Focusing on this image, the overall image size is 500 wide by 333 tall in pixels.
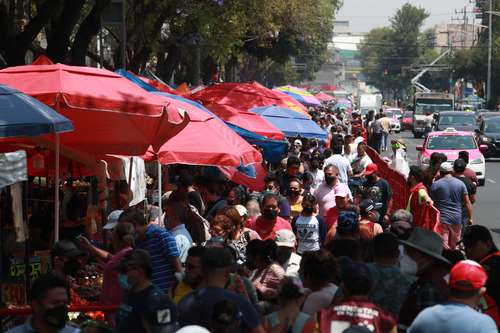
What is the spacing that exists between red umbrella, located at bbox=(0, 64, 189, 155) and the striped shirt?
1687 mm

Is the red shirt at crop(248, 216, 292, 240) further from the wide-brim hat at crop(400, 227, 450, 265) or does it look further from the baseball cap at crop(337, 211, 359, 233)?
the wide-brim hat at crop(400, 227, 450, 265)

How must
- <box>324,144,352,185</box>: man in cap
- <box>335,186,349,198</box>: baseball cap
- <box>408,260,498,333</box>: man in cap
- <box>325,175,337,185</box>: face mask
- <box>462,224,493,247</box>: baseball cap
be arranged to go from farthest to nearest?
<box>324,144,352,185</box>: man in cap < <box>325,175,337,185</box>: face mask < <box>335,186,349,198</box>: baseball cap < <box>462,224,493,247</box>: baseball cap < <box>408,260,498,333</box>: man in cap

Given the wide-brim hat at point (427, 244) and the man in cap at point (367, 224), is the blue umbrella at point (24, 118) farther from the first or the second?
the man in cap at point (367, 224)

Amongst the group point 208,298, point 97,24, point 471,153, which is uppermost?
point 97,24

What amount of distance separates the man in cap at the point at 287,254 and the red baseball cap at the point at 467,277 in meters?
2.84

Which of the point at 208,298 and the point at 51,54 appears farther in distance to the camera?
the point at 51,54

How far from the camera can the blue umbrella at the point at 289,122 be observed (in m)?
21.4

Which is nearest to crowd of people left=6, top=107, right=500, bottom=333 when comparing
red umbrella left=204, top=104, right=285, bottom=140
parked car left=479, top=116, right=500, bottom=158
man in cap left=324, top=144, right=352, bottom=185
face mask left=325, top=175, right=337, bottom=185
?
face mask left=325, top=175, right=337, bottom=185

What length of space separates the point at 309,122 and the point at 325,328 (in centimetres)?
1624

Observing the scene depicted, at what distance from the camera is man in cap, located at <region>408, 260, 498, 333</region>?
6.10m

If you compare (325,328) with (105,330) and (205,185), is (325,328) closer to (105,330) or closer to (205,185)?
(105,330)

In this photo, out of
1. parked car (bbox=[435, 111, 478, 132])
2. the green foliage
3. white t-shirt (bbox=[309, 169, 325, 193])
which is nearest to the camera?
white t-shirt (bbox=[309, 169, 325, 193])

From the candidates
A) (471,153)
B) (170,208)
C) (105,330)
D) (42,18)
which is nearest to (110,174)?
(170,208)

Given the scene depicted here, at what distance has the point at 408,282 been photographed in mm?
7652
